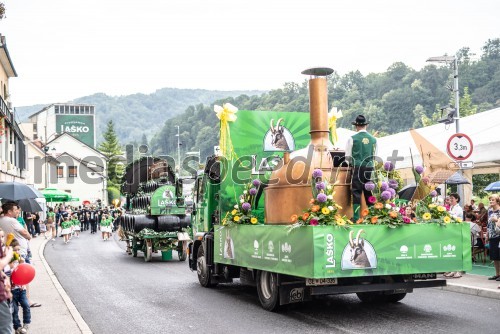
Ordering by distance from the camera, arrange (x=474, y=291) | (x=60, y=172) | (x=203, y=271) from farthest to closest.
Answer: (x=60, y=172) < (x=203, y=271) < (x=474, y=291)

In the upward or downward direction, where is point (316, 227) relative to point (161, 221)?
upward

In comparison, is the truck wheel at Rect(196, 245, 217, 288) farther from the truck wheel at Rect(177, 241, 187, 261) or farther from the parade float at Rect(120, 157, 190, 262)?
the truck wheel at Rect(177, 241, 187, 261)

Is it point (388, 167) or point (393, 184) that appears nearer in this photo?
point (393, 184)

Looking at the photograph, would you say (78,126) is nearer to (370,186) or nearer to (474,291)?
(474,291)

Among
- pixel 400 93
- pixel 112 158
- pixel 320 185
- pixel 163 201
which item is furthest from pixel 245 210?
pixel 112 158

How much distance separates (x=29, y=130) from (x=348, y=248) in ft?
323

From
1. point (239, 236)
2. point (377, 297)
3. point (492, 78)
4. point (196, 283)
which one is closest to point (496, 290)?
point (377, 297)

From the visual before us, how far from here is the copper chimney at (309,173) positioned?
1009 centimetres

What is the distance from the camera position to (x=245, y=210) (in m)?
11.6

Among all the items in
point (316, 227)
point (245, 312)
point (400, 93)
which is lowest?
point (245, 312)

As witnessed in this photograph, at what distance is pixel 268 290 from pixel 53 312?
148 inches

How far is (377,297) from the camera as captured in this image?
11.6m

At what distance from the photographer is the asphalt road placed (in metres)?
9.08

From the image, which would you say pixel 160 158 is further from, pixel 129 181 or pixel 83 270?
pixel 83 270
